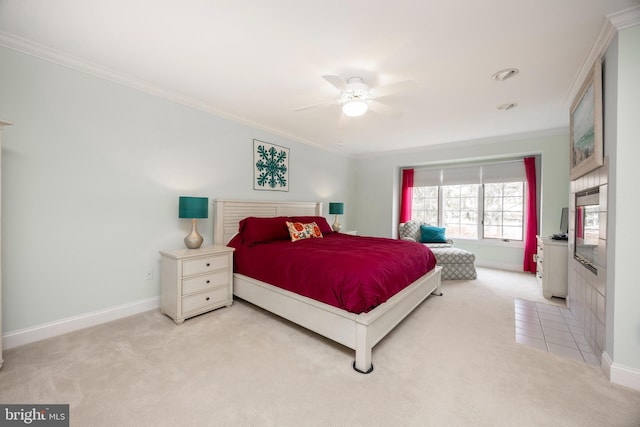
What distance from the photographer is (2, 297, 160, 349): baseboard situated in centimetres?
203

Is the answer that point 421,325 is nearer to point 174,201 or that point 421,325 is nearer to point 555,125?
point 174,201

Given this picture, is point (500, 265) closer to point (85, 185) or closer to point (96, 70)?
point (85, 185)

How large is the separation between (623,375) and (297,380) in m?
2.14

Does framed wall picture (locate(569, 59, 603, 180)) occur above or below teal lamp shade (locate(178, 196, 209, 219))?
above

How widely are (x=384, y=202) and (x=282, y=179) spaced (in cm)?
263

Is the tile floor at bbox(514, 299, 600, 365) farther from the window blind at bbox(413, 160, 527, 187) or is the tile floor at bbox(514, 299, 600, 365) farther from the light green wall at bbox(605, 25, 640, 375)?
the window blind at bbox(413, 160, 527, 187)

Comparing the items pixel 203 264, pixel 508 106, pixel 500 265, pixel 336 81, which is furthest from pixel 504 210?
pixel 203 264

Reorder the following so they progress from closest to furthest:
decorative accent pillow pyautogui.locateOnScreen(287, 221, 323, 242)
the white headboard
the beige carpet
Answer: the beige carpet
the white headboard
decorative accent pillow pyautogui.locateOnScreen(287, 221, 323, 242)

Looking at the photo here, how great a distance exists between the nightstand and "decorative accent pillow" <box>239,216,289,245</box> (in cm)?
31

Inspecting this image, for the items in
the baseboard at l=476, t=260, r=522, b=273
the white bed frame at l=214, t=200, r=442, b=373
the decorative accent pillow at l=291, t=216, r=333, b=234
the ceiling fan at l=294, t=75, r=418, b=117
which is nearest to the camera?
the white bed frame at l=214, t=200, r=442, b=373

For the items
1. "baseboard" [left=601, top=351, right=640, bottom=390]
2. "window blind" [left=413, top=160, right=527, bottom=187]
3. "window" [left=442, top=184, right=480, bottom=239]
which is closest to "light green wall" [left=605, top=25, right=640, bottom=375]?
"baseboard" [left=601, top=351, right=640, bottom=390]

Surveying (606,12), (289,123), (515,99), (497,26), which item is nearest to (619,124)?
(606,12)

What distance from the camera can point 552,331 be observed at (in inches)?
95.3

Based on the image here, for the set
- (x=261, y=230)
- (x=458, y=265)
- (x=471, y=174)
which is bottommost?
(x=458, y=265)
